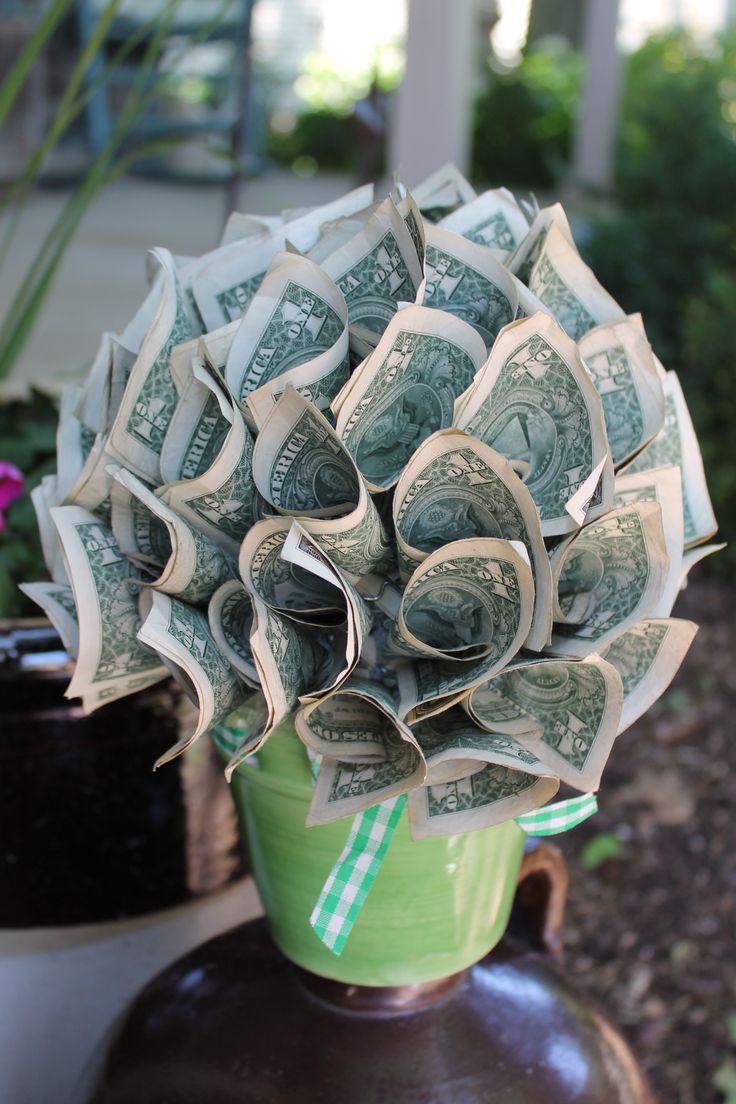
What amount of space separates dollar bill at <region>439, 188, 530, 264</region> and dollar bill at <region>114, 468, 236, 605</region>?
277 mm

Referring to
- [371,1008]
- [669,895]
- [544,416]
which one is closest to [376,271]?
[544,416]

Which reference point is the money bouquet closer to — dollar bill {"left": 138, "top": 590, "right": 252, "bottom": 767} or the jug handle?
dollar bill {"left": 138, "top": 590, "right": 252, "bottom": 767}

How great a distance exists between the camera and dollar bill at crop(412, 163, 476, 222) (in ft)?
2.69

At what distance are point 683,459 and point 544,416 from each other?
0.15m

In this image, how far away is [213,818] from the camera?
3.94 ft

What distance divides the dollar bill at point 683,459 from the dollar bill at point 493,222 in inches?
5.7

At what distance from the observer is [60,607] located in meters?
0.74

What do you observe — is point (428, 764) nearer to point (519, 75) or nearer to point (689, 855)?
point (689, 855)

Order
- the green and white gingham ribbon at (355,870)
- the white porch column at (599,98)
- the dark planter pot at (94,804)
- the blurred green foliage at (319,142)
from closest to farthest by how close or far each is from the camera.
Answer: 1. the green and white gingham ribbon at (355,870)
2. the dark planter pot at (94,804)
3. the white porch column at (599,98)
4. the blurred green foliage at (319,142)

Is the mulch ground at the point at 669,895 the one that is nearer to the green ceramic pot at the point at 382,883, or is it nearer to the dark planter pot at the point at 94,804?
the dark planter pot at the point at 94,804

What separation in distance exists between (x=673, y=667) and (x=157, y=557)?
343mm

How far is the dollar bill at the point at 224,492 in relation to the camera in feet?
2.19

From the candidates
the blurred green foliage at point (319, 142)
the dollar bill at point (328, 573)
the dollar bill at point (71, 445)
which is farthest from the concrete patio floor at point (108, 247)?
the blurred green foliage at point (319, 142)

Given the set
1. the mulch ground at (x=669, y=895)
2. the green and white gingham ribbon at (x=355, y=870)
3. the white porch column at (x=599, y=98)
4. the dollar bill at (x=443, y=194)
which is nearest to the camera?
the green and white gingham ribbon at (x=355, y=870)
